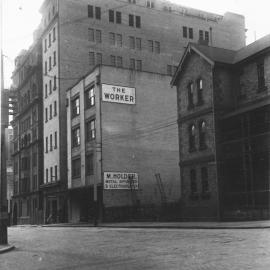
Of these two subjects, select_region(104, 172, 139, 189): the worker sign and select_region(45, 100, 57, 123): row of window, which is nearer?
select_region(104, 172, 139, 189): the worker sign

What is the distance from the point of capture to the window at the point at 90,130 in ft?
151

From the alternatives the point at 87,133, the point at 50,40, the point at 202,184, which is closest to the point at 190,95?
the point at 202,184

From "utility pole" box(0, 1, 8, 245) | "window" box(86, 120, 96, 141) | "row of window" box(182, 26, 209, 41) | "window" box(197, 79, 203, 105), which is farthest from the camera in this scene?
"row of window" box(182, 26, 209, 41)

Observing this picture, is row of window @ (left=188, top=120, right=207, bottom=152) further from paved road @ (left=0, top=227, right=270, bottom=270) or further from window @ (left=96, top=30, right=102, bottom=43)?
window @ (left=96, top=30, right=102, bottom=43)

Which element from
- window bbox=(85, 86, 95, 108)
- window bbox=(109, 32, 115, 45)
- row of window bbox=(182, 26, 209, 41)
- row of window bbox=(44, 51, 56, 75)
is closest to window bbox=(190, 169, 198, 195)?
window bbox=(85, 86, 95, 108)

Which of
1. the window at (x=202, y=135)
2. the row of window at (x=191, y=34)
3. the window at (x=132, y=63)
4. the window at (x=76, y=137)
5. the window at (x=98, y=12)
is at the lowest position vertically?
the window at (x=202, y=135)

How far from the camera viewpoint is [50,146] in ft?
189

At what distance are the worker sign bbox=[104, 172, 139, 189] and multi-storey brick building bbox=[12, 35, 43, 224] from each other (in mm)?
19759

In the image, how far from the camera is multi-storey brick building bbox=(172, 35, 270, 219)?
30.5 m

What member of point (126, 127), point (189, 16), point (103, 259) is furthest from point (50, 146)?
point (103, 259)

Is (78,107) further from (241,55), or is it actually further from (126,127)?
(241,55)

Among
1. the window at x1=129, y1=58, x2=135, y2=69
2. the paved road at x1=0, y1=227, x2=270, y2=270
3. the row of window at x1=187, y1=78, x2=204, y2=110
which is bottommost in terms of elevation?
the paved road at x1=0, y1=227, x2=270, y2=270

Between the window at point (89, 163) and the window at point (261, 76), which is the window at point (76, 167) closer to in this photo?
the window at point (89, 163)

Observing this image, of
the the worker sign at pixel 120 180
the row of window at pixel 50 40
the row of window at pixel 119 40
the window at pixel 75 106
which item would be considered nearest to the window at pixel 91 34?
the row of window at pixel 119 40
